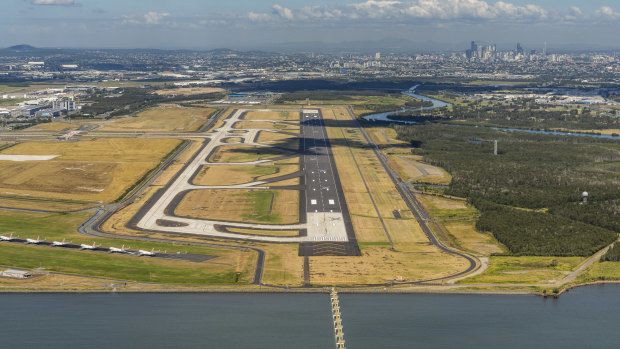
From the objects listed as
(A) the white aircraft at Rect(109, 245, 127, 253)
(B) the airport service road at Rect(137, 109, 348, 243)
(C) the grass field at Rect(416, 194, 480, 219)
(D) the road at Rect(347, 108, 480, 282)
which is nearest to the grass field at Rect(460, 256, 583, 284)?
(D) the road at Rect(347, 108, 480, 282)

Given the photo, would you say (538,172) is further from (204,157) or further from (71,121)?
(71,121)

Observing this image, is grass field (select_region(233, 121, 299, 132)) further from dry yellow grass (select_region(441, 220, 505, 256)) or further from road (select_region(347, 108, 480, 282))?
dry yellow grass (select_region(441, 220, 505, 256))

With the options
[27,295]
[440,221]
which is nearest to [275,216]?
[440,221]

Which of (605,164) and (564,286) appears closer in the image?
(564,286)

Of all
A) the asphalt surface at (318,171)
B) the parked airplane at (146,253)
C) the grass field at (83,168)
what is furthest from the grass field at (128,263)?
the asphalt surface at (318,171)

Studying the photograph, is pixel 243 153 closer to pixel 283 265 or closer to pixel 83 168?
pixel 83 168

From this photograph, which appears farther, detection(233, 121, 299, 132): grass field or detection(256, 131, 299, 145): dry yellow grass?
detection(233, 121, 299, 132): grass field
